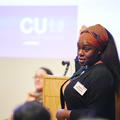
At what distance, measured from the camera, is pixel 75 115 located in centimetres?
191

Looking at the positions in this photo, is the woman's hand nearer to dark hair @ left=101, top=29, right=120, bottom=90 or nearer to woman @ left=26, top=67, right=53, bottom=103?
dark hair @ left=101, top=29, right=120, bottom=90

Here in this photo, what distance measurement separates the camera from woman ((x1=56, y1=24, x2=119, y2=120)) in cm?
183

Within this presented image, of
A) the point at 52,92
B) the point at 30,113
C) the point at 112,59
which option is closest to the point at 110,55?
the point at 112,59

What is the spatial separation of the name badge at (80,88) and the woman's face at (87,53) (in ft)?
0.51

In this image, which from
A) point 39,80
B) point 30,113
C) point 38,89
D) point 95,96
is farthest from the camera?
point 39,80

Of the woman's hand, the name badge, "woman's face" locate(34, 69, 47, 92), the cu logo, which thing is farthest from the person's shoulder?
the cu logo

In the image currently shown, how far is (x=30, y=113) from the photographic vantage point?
1.27 meters

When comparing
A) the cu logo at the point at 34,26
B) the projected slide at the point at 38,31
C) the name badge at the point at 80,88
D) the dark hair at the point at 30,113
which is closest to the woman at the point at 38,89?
the projected slide at the point at 38,31

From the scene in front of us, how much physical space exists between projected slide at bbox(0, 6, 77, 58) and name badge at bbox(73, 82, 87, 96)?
2.18m

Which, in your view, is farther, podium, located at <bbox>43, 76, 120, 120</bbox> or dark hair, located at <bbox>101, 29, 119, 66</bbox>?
podium, located at <bbox>43, 76, 120, 120</bbox>

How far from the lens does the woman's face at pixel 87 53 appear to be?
6.42 ft

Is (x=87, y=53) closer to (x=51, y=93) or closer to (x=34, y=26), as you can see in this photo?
(x=51, y=93)

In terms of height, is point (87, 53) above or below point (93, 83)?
above

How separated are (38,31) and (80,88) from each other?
2.40 metres
